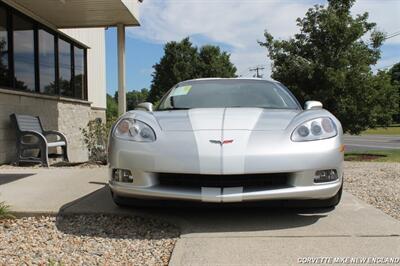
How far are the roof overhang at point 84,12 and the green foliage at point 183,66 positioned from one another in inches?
1309

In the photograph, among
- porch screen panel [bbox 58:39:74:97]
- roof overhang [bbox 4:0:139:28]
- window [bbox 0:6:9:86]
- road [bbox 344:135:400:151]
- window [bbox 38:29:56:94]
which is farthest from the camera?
road [bbox 344:135:400:151]

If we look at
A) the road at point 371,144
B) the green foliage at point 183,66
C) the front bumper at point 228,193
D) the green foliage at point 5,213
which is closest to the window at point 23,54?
the green foliage at point 5,213

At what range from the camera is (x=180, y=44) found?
45.6 meters

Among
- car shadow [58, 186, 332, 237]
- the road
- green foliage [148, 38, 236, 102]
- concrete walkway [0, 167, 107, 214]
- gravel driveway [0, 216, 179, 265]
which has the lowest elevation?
the road

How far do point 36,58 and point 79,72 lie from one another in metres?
3.31

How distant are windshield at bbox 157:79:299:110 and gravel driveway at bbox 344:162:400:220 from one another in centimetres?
129

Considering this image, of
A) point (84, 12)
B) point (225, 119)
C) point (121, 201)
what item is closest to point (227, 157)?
point (225, 119)

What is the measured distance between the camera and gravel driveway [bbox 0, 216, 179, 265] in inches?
119

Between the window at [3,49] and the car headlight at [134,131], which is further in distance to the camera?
the window at [3,49]

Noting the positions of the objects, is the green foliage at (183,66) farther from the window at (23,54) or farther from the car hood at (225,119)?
the car hood at (225,119)

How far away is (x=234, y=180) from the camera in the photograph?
3.45m

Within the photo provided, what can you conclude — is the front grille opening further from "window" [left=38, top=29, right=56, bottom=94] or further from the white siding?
A: the white siding

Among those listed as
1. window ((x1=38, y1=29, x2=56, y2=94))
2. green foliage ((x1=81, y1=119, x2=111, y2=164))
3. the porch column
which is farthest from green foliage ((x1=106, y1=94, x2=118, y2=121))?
window ((x1=38, y1=29, x2=56, y2=94))

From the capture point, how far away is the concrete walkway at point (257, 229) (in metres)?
3.00
